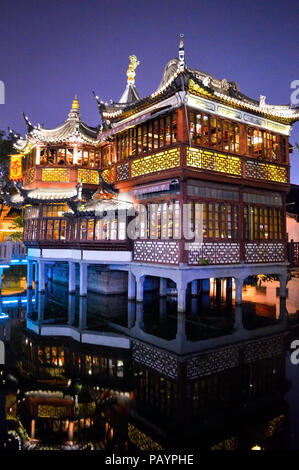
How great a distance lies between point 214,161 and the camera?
13.0 metres

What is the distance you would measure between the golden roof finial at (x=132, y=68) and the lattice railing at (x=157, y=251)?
11394mm

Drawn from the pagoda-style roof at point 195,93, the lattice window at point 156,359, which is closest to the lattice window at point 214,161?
the pagoda-style roof at point 195,93

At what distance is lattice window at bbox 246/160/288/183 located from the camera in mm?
14164

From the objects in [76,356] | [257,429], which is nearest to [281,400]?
[257,429]

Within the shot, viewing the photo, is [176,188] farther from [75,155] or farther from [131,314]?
[75,155]


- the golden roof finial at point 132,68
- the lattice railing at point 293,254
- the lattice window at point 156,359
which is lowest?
the lattice window at point 156,359

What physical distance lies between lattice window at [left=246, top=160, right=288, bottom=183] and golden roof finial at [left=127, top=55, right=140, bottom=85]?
10.1m

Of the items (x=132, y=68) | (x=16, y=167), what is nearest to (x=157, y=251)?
(x=132, y=68)

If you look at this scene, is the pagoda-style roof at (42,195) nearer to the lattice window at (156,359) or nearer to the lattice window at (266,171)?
the lattice window at (266,171)

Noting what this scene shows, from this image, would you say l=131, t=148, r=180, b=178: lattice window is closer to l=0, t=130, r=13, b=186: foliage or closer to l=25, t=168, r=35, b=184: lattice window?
l=25, t=168, r=35, b=184: lattice window

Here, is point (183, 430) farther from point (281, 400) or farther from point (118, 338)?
point (118, 338)

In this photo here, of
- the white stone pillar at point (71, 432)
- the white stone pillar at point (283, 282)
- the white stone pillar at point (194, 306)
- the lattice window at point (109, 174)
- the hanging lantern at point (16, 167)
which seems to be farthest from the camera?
the hanging lantern at point (16, 167)

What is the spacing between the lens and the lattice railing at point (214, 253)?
40.3 ft

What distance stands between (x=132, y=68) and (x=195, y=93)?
29.8 feet
